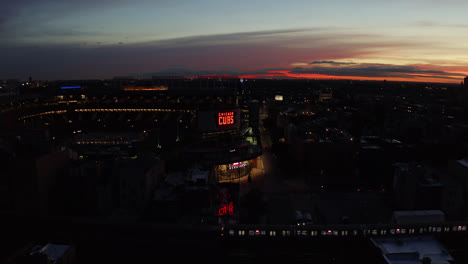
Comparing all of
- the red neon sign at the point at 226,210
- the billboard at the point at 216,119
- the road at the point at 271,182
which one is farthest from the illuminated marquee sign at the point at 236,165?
the red neon sign at the point at 226,210

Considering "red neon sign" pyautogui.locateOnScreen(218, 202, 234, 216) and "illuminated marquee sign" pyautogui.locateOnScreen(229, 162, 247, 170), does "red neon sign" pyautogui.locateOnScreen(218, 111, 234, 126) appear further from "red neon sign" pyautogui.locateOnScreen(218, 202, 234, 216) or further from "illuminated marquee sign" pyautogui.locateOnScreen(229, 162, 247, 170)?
"red neon sign" pyautogui.locateOnScreen(218, 202, 234, 216)

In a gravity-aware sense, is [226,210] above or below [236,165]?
above

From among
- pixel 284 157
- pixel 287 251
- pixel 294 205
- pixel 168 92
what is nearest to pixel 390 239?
pixel 287 251

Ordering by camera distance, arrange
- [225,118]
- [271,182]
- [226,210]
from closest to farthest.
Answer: [226,210], [271,182], [225,118]

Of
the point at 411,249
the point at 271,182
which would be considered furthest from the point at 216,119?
the point at 411,249

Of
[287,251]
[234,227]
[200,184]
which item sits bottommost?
[287,251]

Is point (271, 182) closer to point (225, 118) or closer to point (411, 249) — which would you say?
point (225, 118)

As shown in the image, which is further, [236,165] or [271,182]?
[236,165]

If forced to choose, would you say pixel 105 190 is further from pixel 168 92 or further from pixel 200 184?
pixel 168 92
